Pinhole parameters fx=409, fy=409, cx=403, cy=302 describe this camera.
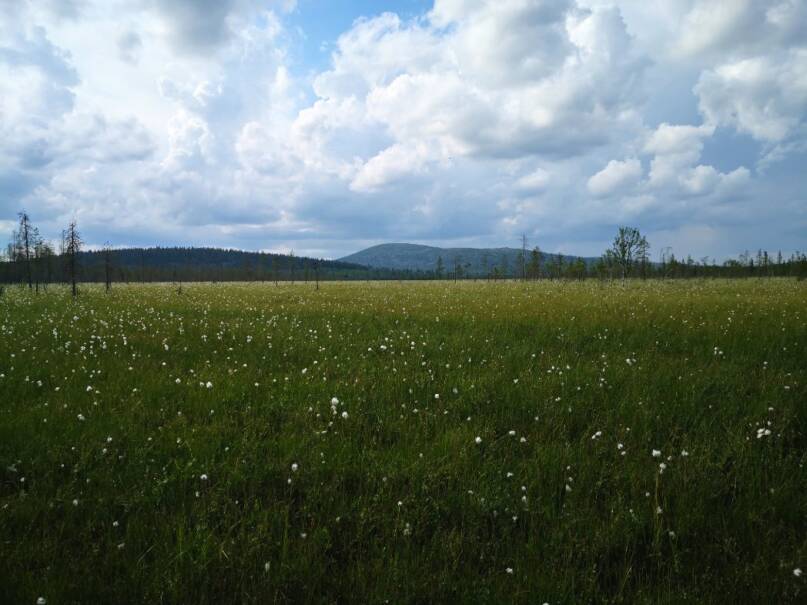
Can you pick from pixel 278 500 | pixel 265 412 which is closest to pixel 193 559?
pixel 278 500

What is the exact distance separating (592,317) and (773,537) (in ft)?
37.2

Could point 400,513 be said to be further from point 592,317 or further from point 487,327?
point 592,317

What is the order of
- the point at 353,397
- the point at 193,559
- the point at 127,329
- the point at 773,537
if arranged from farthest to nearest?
the point at 127,329 → the point at 353,397 → the point at 773,537 → the point at 193,559

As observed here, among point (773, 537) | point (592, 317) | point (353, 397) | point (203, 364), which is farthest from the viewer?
point (592, 317)

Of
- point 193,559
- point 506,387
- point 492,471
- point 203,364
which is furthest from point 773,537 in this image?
point 203,364

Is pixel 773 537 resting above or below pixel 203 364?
below

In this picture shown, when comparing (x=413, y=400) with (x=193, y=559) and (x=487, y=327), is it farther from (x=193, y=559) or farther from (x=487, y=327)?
(x=487, y=327)

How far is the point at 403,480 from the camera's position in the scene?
4293 mm

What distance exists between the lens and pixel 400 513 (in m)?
3.81

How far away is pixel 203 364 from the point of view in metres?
8.27

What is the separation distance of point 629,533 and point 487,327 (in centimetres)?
925

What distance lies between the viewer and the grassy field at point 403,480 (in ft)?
10.1

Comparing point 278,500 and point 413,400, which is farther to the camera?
point 413,400

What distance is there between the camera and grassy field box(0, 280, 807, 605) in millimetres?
3070
